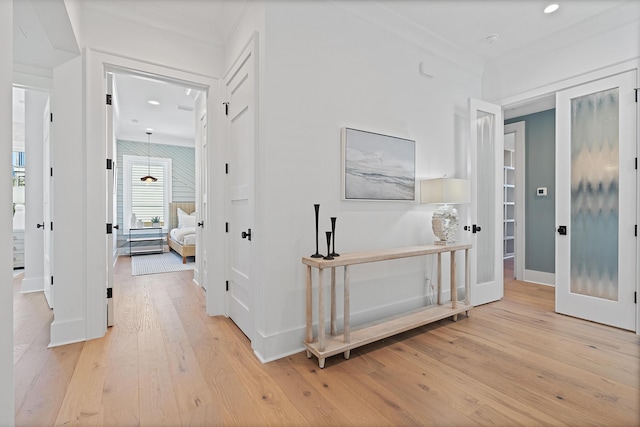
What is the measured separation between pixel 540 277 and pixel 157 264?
6516mm

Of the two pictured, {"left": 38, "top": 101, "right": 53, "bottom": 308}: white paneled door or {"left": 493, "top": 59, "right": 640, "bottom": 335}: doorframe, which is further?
{"left": 38, "top": 101, "right": 53, "bottom": 308}: white paneled door

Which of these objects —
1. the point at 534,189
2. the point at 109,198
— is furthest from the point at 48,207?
the point at 534,189

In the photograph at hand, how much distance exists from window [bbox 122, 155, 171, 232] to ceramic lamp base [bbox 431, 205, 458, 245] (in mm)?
7123

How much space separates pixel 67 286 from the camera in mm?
2439

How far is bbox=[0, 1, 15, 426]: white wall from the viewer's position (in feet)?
3.36

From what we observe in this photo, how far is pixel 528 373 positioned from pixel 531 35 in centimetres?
324

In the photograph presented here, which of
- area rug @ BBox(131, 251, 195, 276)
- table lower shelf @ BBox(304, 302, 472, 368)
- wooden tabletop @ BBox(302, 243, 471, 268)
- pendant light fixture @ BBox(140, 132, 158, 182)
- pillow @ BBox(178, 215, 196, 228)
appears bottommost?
area rug @ BBox(131, 251, 195, 276)

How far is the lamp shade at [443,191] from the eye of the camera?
292 centimetres

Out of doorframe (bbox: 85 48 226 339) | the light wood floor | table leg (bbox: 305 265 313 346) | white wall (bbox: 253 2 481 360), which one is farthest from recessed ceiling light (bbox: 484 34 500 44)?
doorframe (bbox: 85 48 226 339)

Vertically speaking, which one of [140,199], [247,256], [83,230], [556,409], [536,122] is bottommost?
[556,409]

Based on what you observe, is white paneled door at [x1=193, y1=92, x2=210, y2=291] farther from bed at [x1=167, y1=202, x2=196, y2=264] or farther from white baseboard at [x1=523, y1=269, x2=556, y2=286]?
white baseboard at [x1=523, y1=269, x2=556, y2=286]

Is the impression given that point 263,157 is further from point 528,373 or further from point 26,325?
point 26,325

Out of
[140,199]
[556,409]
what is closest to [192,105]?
[140,199]

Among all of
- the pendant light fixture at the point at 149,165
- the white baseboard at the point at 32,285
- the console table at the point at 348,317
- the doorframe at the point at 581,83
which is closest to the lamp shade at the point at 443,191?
the console table at the point at 348,317
